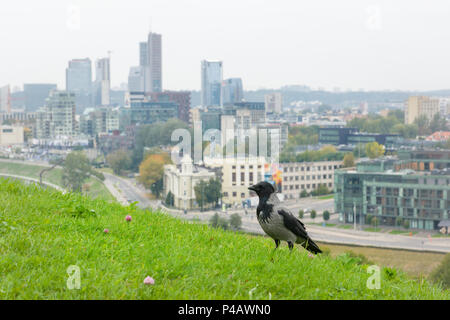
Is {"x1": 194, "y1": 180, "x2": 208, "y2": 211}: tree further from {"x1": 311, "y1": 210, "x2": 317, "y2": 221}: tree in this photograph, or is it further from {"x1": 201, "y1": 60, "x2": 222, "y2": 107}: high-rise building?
{"x1": 201, "y1": 60, "x2": 222, "y2": 107}: high-rise building

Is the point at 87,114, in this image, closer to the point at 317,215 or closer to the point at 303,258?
the point at 317,215

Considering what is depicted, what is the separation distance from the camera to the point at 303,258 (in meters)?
1.83

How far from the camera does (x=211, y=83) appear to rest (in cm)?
5016

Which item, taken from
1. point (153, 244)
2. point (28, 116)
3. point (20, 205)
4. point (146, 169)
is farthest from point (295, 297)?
point (28, 116)

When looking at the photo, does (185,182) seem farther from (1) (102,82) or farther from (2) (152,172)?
(1) (102,82)

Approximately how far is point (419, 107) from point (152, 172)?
82.4ft

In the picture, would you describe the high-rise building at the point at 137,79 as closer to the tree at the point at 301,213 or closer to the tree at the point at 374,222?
the tree at the point at 301,213

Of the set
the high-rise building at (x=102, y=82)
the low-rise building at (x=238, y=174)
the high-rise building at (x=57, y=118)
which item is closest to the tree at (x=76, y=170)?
the low-rise building at (x=238, y=174)

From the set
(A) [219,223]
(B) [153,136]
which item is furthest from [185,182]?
(A) [219,223]

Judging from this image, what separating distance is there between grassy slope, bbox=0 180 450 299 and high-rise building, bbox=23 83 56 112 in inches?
1997

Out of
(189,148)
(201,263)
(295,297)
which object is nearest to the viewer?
(295,297)

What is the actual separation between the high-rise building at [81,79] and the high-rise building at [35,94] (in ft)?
6.05

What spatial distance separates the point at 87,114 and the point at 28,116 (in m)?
5.10

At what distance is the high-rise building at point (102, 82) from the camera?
2014 inches
